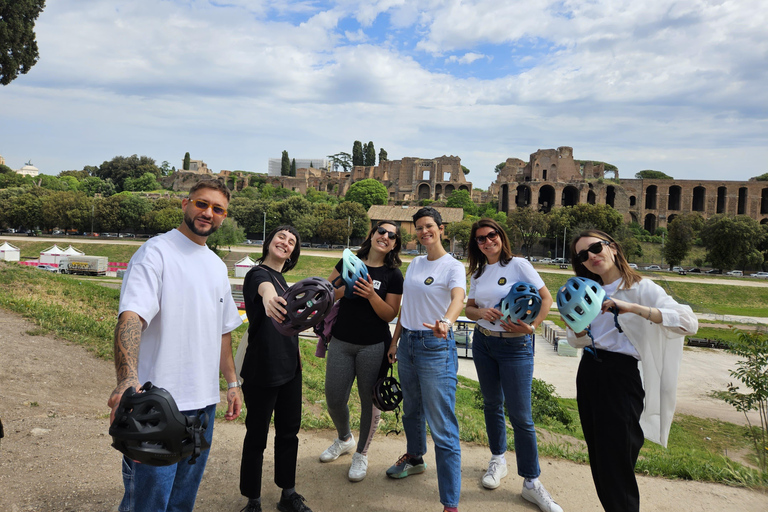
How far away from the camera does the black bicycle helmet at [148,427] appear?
6.60 ft

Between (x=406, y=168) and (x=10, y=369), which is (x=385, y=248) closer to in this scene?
(x=10, y=369)

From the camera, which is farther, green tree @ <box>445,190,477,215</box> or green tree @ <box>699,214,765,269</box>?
green tree @ <box>445,190,477,215</box>

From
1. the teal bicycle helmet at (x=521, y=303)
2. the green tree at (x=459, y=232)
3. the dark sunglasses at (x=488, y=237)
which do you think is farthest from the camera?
the green tree at (x=459, y=232)

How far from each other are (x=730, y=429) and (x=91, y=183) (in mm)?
107061

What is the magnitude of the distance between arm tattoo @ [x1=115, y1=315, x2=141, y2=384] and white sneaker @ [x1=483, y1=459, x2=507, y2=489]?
2.91 metres

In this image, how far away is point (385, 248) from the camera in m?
3.96

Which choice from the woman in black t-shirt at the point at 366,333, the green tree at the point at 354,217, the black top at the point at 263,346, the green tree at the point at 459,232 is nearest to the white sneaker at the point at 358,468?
the woman in black t-shirt at the point at 366,333

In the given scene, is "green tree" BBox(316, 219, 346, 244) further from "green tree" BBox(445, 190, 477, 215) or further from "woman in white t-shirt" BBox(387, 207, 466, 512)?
"woman in white t-shirt" BBox(387, 207, 466, 512)

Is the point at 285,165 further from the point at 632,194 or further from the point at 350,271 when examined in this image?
the point at 350,271

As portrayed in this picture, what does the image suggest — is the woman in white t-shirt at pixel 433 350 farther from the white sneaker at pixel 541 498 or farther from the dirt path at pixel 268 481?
the white sneaker at pixel 541 498

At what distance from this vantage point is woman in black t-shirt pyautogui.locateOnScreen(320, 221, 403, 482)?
387 cm

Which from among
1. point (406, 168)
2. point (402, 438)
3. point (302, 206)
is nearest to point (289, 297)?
point (402, 438)

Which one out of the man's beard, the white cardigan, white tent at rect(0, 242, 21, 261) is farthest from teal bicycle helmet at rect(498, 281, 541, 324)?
white tent at rect(0, 242, 21, 261)

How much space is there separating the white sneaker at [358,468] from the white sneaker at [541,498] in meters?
1.30
